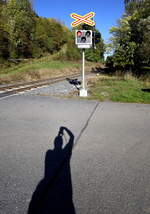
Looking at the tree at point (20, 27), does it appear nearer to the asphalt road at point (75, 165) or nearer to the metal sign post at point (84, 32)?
the metal sign post at point (84, 32)

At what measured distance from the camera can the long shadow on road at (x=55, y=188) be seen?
7.13 feet

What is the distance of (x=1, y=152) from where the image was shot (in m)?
3.56

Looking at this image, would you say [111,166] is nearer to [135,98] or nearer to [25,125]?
[25,125]

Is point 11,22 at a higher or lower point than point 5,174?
higher

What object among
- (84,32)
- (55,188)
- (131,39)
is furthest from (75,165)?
(131,39)

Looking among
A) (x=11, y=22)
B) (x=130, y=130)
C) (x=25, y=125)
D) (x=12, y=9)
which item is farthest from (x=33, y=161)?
(x=12, y=9)

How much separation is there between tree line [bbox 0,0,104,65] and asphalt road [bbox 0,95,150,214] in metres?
22.0

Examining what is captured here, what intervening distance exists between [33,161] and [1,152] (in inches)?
33.4

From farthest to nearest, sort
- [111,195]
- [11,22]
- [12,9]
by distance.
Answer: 1. [12,9]
2. [11,22]
3. [111,195]

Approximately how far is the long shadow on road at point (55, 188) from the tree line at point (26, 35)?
23.8m

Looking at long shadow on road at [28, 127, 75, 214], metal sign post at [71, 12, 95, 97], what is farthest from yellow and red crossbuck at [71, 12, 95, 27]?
long shadow on road at [28, 127, 75, 214]

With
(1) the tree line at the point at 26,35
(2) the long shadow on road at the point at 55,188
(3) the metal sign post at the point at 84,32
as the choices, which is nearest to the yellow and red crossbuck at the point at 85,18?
(3) the metal sign post at the point at 84,32

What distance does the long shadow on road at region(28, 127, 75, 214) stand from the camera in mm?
2174

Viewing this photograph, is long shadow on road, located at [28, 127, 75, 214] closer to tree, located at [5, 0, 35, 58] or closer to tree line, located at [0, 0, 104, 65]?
tree line, located at [0, 0, 104, 65]
